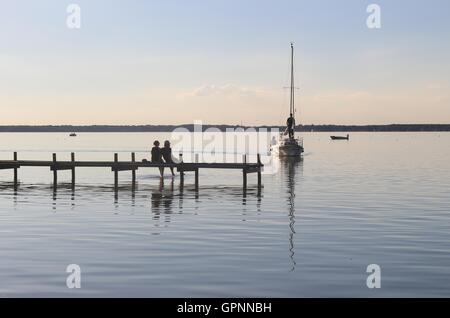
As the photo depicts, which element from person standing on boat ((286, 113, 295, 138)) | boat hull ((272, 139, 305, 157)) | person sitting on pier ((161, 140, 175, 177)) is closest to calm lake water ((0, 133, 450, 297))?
person sitting on pier ((161, 140, 175, 177))

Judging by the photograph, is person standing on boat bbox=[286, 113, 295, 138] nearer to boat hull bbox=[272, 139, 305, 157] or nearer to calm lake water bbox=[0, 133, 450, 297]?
boat hull bbox=[272, 139, 305, 157]

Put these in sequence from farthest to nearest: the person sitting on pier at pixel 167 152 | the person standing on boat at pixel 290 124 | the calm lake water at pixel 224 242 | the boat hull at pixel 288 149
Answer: the person standing on boat at pixel 290 124 < the boat hull at pixel 288 149 < the person sitting on pier at pixel 167 152 < the calm lake water at pixel 224 242

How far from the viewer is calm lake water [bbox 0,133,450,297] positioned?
1677 centimetres

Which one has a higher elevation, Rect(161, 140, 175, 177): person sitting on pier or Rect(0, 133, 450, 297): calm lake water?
Rect(161, 140, 175, 177): person sitting on pier

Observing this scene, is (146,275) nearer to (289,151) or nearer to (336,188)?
(336,188)

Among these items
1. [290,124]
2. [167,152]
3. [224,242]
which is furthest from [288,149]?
[224,242]

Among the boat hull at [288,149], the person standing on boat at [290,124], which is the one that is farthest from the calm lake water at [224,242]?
the person standing on boat at [290,124]

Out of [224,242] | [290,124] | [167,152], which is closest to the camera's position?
[224,242]

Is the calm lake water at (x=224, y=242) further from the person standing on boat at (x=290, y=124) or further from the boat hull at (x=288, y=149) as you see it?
the person standing on boat at (x=290, y=124)

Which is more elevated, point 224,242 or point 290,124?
point 290,124

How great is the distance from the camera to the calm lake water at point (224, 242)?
660 inches

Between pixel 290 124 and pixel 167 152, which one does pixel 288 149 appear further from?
pixel 167 152

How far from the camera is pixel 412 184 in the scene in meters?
49.9

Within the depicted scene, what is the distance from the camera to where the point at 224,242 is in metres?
23.0
